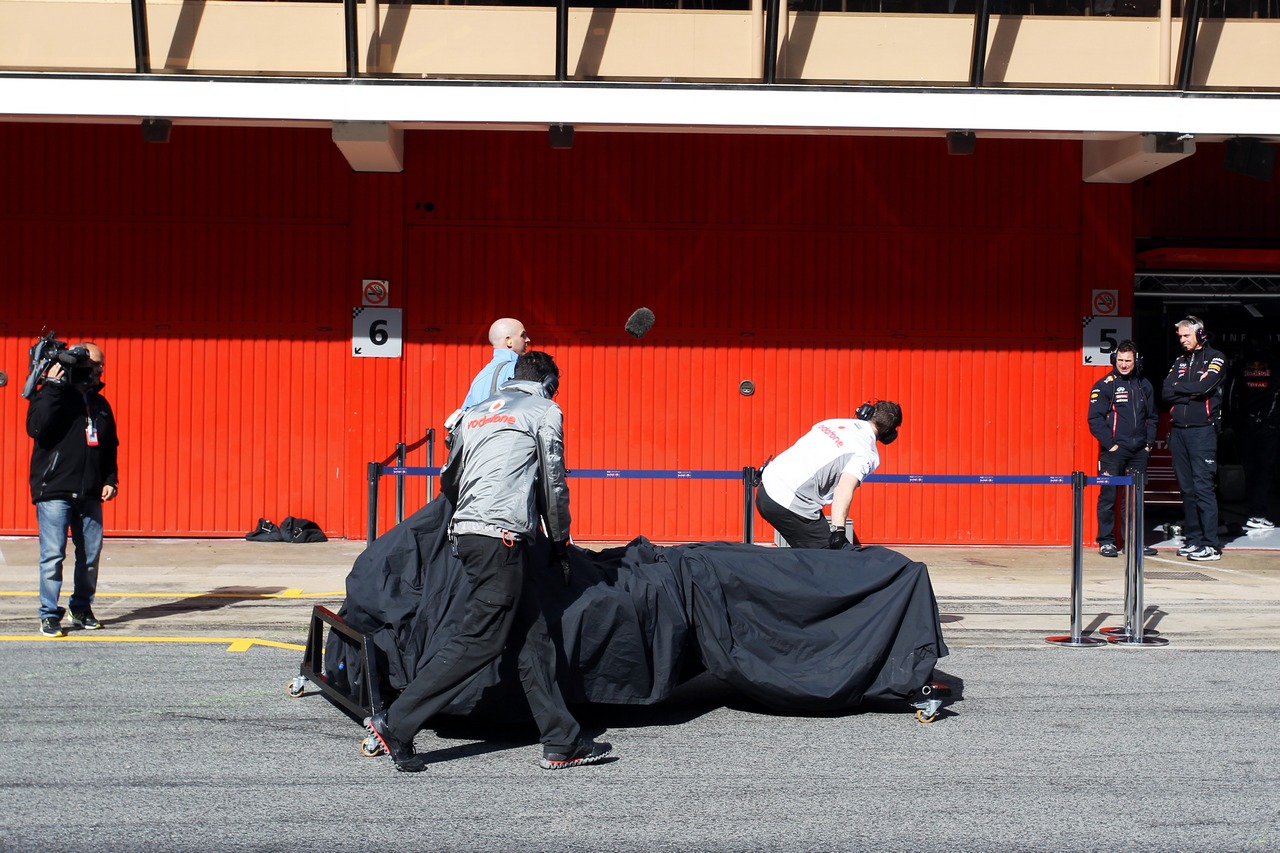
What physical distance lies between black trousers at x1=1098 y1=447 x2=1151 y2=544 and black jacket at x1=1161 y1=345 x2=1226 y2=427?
1.77ft

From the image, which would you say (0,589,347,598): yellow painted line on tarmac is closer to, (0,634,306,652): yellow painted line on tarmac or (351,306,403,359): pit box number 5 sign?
(0,634,306,652): yellow painted line on tarmac

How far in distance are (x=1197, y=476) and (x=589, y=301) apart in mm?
6427

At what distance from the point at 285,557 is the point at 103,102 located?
4600 millimetres

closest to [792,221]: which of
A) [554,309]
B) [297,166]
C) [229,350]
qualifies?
[554,309]

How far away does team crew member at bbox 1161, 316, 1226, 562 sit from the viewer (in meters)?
12.5

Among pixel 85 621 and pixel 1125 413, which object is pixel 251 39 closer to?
pixel 85 621

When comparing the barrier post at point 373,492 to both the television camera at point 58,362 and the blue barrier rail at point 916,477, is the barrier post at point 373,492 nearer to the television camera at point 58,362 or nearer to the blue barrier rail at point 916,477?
the blue barrier rail at point 916,477

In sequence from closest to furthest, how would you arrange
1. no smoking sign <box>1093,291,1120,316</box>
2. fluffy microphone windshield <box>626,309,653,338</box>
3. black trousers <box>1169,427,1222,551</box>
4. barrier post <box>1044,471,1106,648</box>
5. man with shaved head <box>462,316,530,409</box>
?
man with shaved head <box>462,316,530,409</box> → barrier post <box>1044,471,1106,648</box> → fluffy microphone windshield <box>626,309,653,338</box> → black trousers <box>1169,427,1222,551</box> → no smoking sign <box>1093,291,1120,316</box>

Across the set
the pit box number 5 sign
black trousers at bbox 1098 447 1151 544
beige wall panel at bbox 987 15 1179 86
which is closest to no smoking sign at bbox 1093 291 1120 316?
black trousers at bbox 1098 447 1151 544

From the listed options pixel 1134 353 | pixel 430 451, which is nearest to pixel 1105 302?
pixel 1134 353

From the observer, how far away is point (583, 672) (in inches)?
246

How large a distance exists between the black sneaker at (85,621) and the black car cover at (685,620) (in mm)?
2875

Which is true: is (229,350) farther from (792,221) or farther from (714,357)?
(792,221)

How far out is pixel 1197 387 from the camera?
40.8 feet
